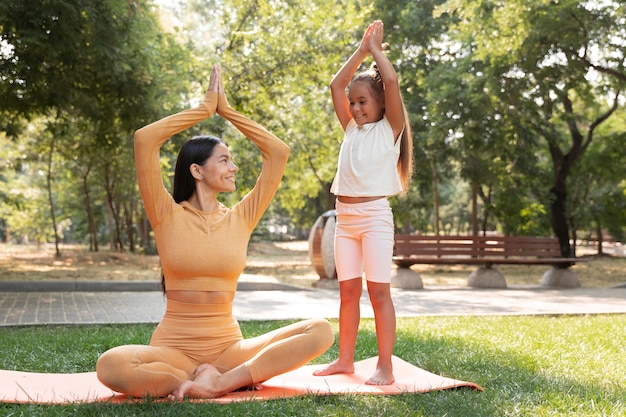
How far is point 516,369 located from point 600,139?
18.0 metres

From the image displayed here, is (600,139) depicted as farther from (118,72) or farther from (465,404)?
(465,404)

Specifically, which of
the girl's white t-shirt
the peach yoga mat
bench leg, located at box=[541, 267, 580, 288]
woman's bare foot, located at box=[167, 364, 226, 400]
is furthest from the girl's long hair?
bench leg, located at box=[541, 267, 580, 288]

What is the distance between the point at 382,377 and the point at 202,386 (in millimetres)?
1103

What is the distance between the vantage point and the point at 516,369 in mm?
4969

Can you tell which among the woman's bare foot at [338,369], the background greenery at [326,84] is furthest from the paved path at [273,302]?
the woman's bare foot at [338,369]

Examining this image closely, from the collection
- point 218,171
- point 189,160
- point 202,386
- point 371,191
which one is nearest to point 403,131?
point 371,191

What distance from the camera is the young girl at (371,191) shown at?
444 cm

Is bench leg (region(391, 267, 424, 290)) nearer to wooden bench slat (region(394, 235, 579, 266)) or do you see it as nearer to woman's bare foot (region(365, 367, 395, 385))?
wooden bench slat (region(394, 235, 579, 266))

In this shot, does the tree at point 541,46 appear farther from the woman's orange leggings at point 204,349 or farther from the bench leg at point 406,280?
the woman's orange leggings at point 204,349

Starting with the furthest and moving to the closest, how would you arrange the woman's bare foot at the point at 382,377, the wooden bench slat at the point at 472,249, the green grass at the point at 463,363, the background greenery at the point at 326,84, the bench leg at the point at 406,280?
the wooden bench slat at the point at 472,249 → the bench leg at the point at 406,280 → the background greenery at the point at 326,84 → the woman's bare foot at the point at 382,377 → the green grass at the point at 463,363

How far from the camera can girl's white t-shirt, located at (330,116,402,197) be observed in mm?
4469

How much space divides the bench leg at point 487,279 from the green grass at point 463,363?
16.3 feet

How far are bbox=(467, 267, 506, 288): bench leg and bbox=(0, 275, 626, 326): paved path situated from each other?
0.30 m

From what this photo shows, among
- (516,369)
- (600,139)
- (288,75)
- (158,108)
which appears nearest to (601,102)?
(600,139)
